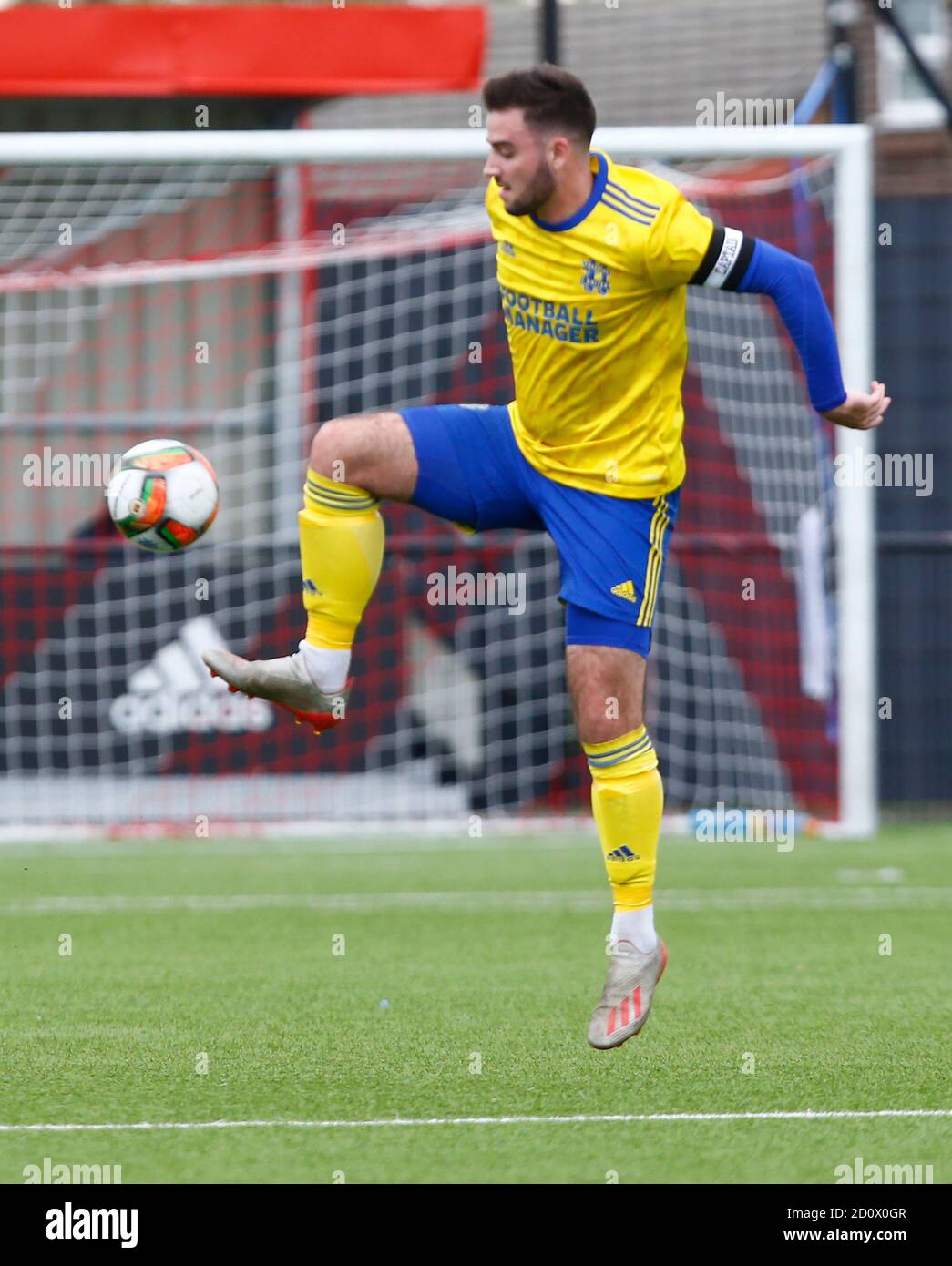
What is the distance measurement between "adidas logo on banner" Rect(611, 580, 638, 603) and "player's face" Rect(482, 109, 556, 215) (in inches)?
34.0

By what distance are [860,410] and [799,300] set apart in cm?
30

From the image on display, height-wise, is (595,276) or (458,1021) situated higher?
(595,276)

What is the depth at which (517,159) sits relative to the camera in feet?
14.5

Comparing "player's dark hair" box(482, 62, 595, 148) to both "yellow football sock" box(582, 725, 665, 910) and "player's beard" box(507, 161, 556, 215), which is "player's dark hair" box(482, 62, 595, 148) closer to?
"player's beard" box(507, 161, 556, 215)

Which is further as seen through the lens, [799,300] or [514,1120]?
[799,300]

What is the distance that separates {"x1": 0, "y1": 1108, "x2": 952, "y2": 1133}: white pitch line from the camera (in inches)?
142

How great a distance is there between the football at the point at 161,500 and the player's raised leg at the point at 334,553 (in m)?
0.29

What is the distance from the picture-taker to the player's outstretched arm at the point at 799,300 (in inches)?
175

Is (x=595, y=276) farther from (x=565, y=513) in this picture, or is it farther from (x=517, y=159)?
(x=565, y=513)
